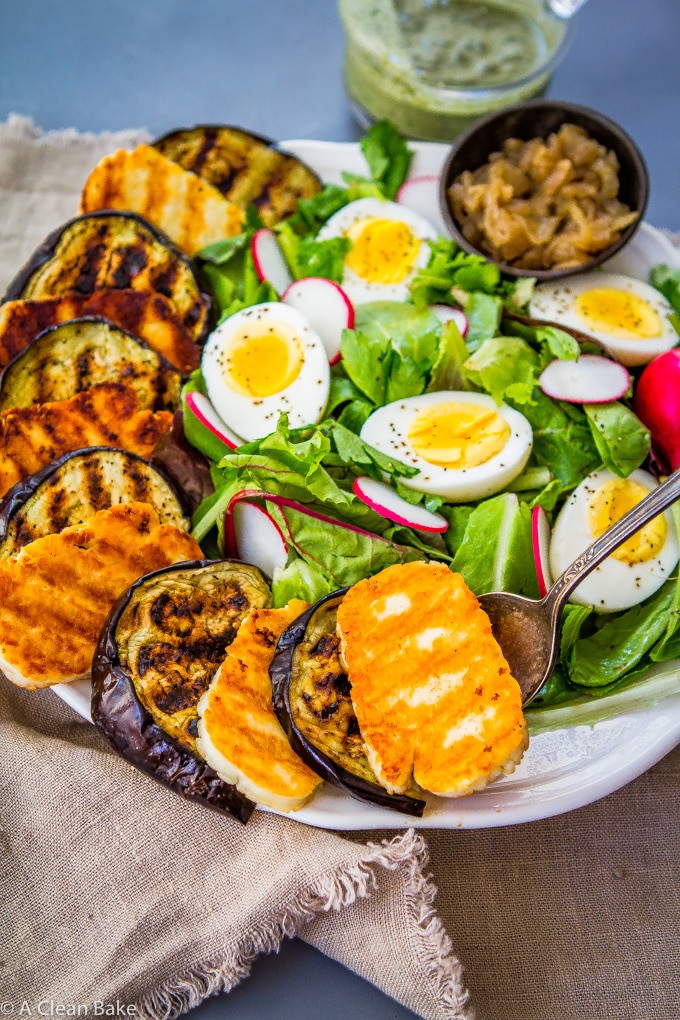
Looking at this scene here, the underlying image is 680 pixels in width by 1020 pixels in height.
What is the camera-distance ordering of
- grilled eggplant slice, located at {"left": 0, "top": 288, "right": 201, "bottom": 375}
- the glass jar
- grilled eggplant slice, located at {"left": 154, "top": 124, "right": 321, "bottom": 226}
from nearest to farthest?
1. grilled eggplant slice, located at {"left": 0, "top": 288, "right": 201, "bottom": 375}
2. grilled eggplant slice, located at {"left": 154, "top": 124, "right": 321, "bottom": 226}
3. the glass jar

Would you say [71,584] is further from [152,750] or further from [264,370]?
[264,370]

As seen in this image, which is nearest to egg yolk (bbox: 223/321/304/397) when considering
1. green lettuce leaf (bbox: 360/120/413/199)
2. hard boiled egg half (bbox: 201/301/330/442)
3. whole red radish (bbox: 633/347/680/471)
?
hard boiled egg half (bbox: 201/301/330/442)

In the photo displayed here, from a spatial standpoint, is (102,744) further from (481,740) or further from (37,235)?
(37,235)

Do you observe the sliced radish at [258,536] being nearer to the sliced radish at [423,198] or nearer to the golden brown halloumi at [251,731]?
the golden brown halloumi at [251,731]

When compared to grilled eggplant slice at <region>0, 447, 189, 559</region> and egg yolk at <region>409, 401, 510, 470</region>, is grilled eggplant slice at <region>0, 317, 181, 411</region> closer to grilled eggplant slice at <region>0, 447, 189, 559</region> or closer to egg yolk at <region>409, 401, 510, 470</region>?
grilled eggplant slice at <region>0, 447, 189, 559</region>

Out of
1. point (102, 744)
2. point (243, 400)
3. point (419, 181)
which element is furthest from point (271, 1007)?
point (419, 181)

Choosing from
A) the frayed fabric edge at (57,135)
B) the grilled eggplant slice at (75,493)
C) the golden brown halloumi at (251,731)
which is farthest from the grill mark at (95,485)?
the frayed fabric edge at (57,135)

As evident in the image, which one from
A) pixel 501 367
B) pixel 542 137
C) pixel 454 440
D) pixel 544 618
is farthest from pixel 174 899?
pixel 542 137
